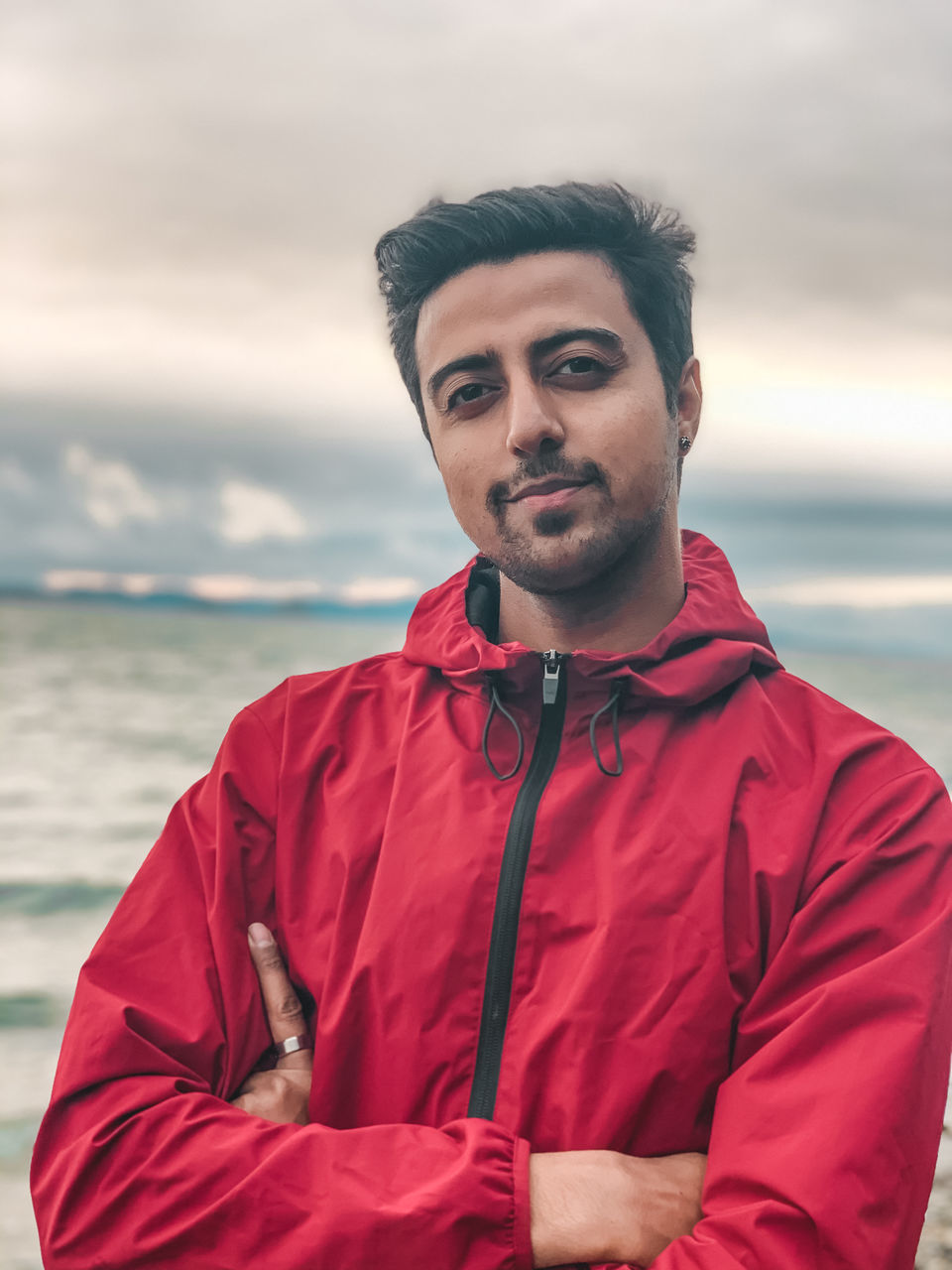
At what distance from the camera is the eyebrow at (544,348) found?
1.85 m

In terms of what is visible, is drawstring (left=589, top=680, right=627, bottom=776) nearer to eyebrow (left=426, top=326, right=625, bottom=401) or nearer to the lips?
→ the lips

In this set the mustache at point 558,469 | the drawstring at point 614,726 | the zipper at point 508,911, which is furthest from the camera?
the mustache at point 558,469

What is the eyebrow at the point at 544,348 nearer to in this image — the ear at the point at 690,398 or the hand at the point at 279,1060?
the ear at the point at 690,398

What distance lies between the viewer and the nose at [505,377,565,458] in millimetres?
1784

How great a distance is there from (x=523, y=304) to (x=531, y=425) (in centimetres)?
27

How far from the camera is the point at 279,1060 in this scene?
1771 mm

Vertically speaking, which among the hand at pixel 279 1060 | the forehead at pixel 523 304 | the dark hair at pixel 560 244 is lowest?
the hand at pixel 279 1060

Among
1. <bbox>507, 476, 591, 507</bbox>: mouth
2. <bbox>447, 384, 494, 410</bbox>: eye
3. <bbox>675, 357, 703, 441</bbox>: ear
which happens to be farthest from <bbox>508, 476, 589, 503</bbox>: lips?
<bbox>675, 357, 703, 441</bbox>: ear

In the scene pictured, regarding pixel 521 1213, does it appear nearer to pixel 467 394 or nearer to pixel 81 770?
pixel 467 394

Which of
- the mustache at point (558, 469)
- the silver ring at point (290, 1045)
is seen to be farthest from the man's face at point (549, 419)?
the silver ring at point (290, 1045)

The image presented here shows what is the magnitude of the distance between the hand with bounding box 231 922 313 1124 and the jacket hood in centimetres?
58

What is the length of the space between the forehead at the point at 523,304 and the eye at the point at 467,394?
0.20 ft

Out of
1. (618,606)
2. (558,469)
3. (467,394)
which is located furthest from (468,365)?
(618,606)

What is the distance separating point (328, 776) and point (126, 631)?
2201 inches
